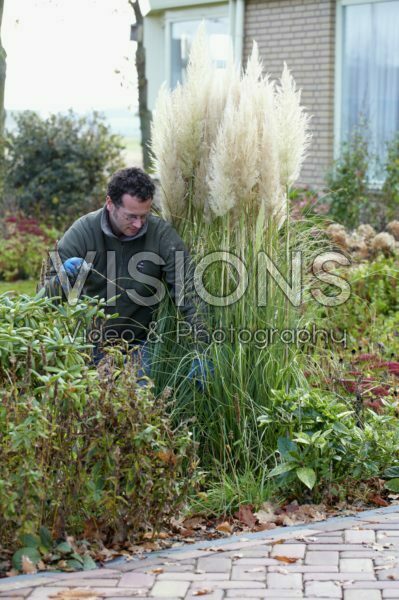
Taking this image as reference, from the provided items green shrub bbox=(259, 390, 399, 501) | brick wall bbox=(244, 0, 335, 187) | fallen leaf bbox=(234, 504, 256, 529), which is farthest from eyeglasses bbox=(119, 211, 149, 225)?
brick wall bbox=(244, 0, 335, 187)

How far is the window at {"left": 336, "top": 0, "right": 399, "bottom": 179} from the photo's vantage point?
492 inches

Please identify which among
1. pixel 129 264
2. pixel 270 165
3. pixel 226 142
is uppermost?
pixel 226 142

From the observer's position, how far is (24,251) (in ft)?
37.7

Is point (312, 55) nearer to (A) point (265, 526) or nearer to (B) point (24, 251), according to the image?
(B) point (24, 251)

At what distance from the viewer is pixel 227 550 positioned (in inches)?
155

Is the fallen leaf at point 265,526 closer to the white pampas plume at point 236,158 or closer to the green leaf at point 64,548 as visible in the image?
the green leaf at point 64,548

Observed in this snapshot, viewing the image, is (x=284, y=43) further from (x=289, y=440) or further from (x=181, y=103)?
(x=289, y=440)

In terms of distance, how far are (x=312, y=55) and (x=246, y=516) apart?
984 cm

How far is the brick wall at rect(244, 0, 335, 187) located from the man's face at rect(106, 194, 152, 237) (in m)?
7.50

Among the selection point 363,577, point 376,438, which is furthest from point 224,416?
point 363,577

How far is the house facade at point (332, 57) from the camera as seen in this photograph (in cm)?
1259

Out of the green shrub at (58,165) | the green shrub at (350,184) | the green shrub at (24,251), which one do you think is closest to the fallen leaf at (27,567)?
the green shrub at (350,184)

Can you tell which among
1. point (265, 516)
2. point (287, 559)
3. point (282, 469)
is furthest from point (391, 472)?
point (287, 559)

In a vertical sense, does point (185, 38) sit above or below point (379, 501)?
above
